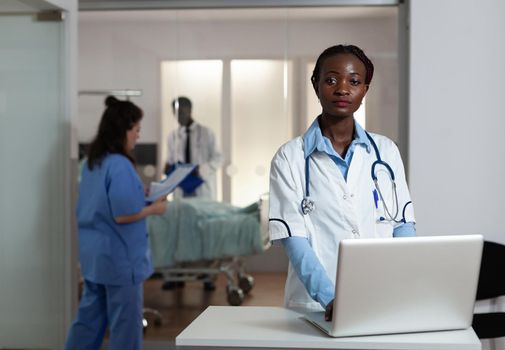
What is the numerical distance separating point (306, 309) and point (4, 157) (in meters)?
1.74

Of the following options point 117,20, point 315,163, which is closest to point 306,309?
point 315,163

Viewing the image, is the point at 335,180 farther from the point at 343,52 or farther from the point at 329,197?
the point at 343,52

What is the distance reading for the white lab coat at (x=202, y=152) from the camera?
15.8ft

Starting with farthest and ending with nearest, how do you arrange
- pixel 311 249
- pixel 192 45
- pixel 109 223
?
1. pixel 192 45
2. pixel 109 223
3. pixel 311 249

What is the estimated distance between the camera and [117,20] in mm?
4809

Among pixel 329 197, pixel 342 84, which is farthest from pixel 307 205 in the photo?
pixel 342 84

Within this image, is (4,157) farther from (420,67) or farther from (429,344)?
(429,344)

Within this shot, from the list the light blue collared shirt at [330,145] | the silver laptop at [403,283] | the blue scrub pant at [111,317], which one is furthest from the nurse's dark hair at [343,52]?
the blue scrub pant at [111,317]

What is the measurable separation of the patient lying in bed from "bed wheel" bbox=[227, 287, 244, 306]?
195 millimetres

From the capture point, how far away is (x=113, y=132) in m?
3.93

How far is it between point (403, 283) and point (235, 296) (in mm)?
3043

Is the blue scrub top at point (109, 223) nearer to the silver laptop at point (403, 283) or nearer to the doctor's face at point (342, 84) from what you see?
the doctor's face at point (342, 84)

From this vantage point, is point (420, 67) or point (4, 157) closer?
point (4, 157)

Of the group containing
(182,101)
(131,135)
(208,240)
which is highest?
(182,101)
